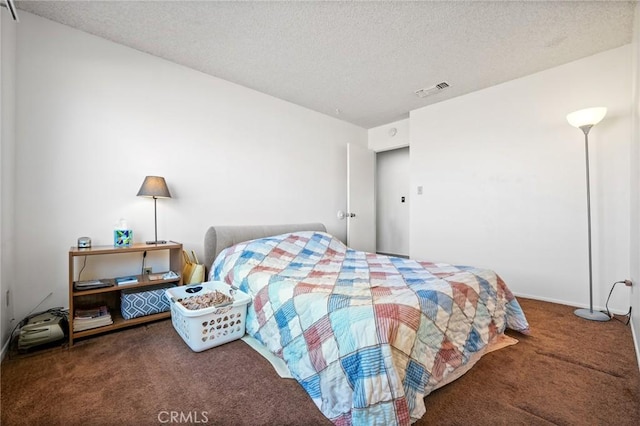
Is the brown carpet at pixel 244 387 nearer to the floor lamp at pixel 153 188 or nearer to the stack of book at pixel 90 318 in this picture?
the stack of book at pixel 90 318

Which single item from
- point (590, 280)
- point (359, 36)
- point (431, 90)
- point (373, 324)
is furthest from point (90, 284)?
point (590, 280)

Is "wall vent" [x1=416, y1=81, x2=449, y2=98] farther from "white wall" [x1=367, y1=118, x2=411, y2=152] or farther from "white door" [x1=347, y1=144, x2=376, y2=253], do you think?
"white door" [x1=347, y1=144, x2=376, y2=253]

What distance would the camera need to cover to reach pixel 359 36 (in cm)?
220

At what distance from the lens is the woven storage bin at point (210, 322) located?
171cm

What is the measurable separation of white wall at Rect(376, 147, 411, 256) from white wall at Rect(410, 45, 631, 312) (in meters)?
1.12

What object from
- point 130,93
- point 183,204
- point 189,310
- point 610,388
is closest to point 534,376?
point 610,388

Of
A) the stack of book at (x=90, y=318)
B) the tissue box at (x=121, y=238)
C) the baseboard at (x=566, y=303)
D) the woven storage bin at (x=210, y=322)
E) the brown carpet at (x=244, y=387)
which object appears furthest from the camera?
the baseboard at (x=566, y=303)

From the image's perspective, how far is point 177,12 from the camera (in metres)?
1.96

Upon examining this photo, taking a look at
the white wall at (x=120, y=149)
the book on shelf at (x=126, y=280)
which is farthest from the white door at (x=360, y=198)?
the book on shelf at (x=126, y=280)

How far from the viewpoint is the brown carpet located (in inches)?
46.8

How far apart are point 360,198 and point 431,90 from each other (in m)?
1.66

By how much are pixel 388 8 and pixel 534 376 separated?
2.46 m

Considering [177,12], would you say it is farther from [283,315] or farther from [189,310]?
[283,315]
